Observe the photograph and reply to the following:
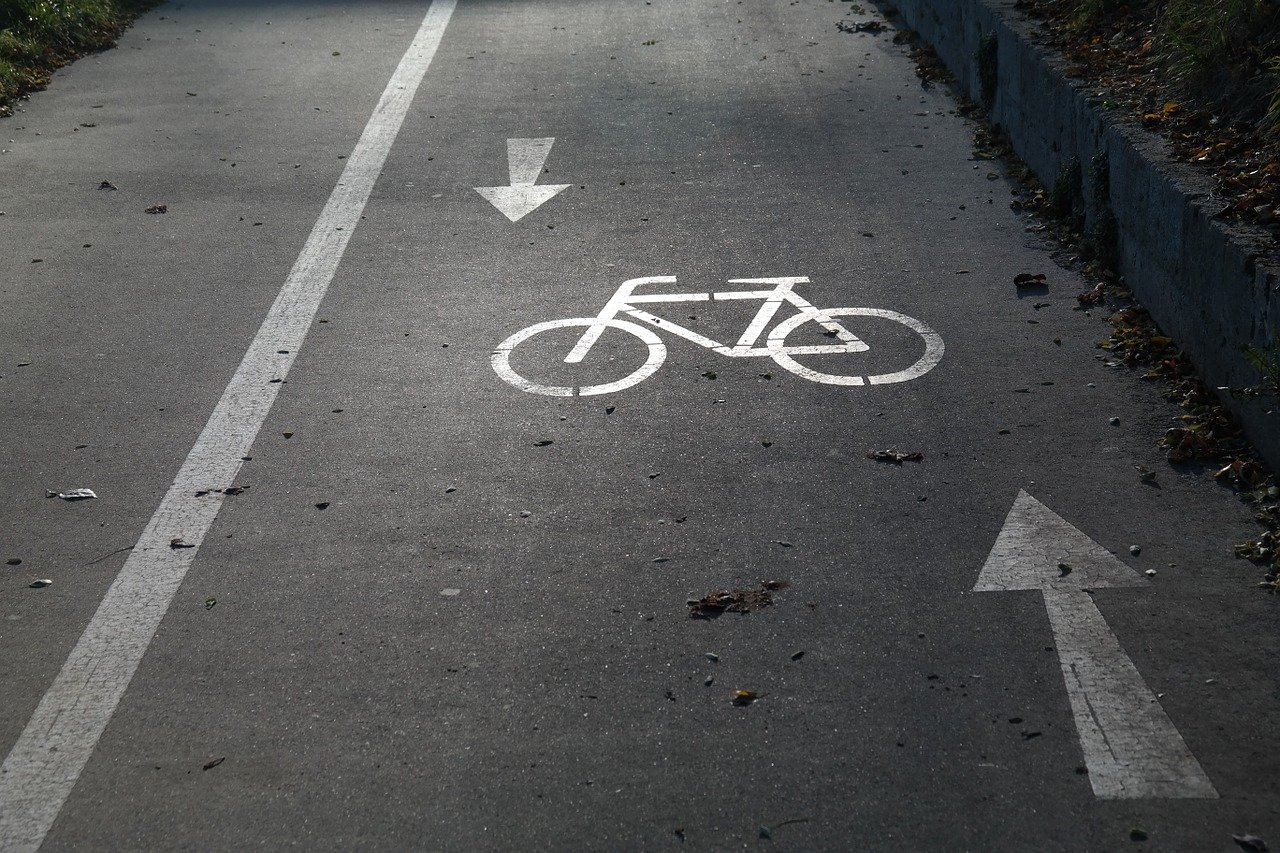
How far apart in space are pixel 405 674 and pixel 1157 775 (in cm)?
238

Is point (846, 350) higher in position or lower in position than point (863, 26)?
lower

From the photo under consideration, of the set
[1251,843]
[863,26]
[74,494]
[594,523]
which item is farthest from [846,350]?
[863,26]

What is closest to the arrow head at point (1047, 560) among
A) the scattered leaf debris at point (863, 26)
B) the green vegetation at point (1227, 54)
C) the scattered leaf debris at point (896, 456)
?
the scattered leaf debris at point (896, 456)

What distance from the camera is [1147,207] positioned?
6637 millimetres

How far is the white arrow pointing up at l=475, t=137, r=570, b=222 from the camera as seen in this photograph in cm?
882

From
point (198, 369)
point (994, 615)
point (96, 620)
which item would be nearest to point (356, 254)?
point (198, 369)

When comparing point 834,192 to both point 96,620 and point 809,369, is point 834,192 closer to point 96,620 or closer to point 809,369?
point 809,369

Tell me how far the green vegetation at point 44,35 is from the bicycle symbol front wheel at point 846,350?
311 inches

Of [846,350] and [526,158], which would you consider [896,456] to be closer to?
[846,350]

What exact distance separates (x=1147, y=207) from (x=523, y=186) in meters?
4.34

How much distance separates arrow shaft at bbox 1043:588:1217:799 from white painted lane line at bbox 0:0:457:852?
10.2 ft

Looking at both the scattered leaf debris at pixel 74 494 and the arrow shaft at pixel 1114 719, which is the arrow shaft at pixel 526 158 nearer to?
the scattered leaf debris at pixel 74 494

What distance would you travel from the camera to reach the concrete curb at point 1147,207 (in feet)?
17.8

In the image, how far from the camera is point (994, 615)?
4.50 m
